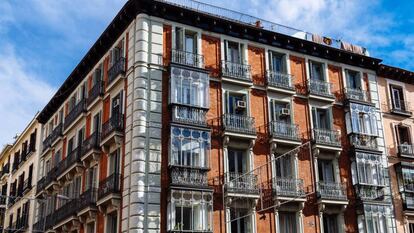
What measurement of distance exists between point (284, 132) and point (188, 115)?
586 centimetres

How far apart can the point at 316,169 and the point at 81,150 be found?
13.6m

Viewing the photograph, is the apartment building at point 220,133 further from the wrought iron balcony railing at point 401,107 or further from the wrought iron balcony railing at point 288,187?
the wrought iron balcony railing at point 401,107

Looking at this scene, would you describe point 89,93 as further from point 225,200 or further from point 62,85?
point 225,200

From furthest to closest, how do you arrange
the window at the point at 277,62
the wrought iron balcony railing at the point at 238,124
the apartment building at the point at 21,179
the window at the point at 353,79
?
the apartment building at the point at 21,179 < the window at the point at 353,79 < the window at the point at 277,62 < the wrought iron balcony railing at the point at 238,124

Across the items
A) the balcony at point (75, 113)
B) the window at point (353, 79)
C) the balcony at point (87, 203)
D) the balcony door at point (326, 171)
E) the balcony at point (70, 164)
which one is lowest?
the balcony at point (87, 203)

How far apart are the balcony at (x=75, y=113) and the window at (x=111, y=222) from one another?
27.2 feet

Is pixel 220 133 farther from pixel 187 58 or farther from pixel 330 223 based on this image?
pixel 330 223

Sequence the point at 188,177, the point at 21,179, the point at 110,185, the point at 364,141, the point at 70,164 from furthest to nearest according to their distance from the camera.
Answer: the point at 21,179, the point at 70,164, the point at 364,141, the point at 110,185, the point at 188,177

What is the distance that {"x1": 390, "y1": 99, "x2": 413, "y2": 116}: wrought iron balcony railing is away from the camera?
36094 millimetres

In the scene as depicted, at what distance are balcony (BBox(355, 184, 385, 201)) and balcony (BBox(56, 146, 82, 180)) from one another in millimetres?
16028

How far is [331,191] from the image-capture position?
30828mm

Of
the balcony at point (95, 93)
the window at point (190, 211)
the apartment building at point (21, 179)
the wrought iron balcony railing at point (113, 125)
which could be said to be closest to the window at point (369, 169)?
the window at point (190, 211)

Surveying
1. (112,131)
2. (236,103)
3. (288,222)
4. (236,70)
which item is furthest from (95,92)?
(288,222)

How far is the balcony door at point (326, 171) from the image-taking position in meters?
31.7
